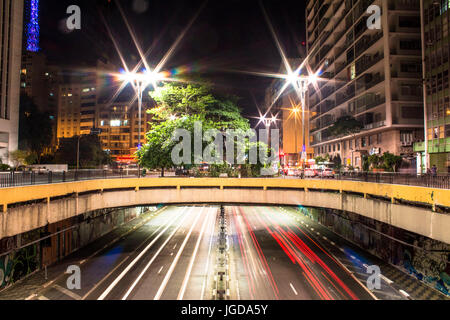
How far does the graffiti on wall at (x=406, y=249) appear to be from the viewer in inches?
850

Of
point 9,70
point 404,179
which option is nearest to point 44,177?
point 404,179

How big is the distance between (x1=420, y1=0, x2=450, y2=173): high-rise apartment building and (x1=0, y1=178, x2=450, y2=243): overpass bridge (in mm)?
27530

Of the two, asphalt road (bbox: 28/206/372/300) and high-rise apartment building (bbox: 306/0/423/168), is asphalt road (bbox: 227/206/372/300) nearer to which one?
asphalt road (bbox: 28/206/372/300)

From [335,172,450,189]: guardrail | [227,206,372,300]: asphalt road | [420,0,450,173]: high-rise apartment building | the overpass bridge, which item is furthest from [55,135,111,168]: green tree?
[420,0,450,173]: high-rise apartment building

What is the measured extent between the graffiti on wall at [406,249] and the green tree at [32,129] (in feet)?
263

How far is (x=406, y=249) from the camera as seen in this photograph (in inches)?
1080

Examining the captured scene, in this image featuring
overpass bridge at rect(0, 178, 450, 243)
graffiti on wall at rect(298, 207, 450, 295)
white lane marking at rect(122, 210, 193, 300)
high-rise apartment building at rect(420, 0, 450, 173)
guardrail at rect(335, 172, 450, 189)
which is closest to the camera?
overpass bridge at rect(0, 178, 450, 243)

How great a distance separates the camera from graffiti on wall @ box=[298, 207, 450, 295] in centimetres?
2158

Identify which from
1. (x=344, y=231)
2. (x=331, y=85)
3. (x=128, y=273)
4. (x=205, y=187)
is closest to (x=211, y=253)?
(x=205, y=187)

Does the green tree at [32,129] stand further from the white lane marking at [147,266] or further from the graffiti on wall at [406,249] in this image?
the graffiti on wall at [406,249]

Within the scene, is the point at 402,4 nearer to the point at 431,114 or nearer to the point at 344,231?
the point at 431,114

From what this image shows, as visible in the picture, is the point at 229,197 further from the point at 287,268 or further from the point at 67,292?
the point at 67,292

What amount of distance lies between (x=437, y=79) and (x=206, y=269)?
44.2 metres

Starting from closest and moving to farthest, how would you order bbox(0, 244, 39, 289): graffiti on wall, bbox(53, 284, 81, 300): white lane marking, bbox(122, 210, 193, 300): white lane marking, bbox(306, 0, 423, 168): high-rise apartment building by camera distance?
bbox(53, 284, 81, 300): white lane marking
bbox(122, 210, 193, 300): white lane marking
bbox(0, 244, 39, 289): graffiti on wall
bbox(306, 0, 423, 168): high-rise apartment building
